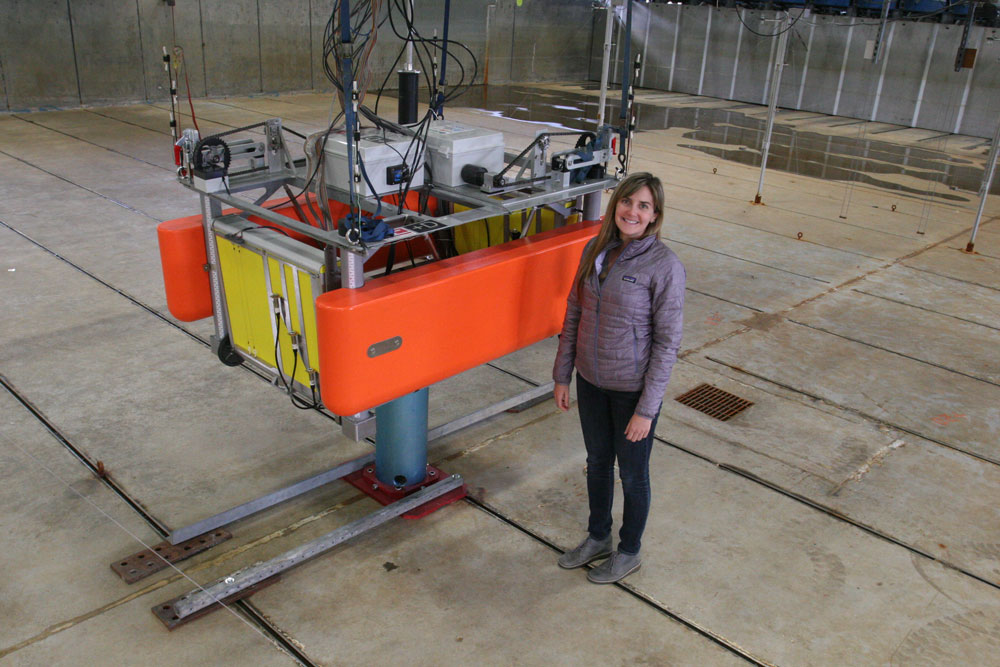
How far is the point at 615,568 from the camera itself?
2947mm

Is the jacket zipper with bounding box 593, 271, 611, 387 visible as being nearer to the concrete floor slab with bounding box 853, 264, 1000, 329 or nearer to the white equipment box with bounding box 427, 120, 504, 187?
the white equipment box with bounding box 427, 120, 504, 187

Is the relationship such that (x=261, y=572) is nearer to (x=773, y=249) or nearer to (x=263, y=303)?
(x=263, y=303)

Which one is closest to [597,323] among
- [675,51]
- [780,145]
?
[780,145]

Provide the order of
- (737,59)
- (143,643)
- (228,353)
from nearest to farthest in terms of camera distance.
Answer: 1. (143,643)
2. (228,353)
3. (737,59)

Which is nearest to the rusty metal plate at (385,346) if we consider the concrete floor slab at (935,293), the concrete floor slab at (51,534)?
the concrete floor slab at (51,534)

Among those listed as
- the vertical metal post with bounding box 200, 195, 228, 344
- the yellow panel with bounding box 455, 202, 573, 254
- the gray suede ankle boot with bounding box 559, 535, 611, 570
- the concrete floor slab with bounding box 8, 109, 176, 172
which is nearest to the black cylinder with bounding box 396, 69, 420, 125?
the yellow panel with bounding box 455, 202, 573, 254

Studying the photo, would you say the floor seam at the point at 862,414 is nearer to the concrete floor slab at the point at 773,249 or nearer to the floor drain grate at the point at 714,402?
the floor drain grate at the point at 714,402

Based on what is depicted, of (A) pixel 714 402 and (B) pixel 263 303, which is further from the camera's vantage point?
(A) pixel 714 402

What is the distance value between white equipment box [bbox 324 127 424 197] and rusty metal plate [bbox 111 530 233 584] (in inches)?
55.0

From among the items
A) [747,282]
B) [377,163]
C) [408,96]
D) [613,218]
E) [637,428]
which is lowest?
[747,282]

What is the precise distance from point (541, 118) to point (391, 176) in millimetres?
10843

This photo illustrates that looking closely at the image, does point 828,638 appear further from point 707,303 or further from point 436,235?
point 707,303

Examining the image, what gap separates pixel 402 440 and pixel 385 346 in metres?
0.77

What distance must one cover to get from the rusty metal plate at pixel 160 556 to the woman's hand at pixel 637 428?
1564 millimetres
